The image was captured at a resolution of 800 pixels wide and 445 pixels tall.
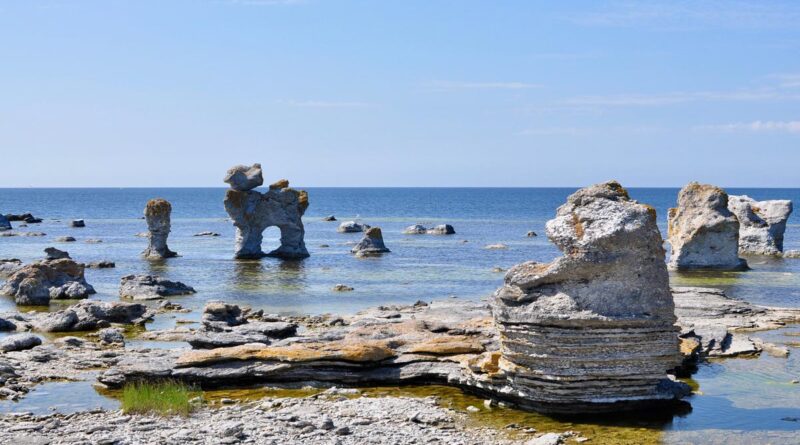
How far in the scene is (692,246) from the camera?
5038 cm

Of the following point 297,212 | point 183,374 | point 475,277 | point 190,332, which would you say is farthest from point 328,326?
point 297,212

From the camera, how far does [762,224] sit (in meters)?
62.8

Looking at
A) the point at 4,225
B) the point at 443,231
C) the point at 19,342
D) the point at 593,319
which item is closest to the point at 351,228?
the point at 443,231

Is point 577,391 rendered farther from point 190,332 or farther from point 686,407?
point 190,332

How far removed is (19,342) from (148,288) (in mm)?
14093

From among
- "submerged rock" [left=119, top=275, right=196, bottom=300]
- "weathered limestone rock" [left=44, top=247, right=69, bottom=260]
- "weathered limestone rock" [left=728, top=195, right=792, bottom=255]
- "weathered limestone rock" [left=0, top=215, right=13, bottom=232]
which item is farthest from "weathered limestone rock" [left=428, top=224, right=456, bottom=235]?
"submerged rock" [left=119, top=275, right=196, bottom=300]

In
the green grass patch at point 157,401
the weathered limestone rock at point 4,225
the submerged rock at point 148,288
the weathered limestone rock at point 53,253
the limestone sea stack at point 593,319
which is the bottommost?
the weathered limestone rock at point 4,225

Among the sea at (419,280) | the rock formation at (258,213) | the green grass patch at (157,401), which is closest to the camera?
the green grass patch at (157,401)

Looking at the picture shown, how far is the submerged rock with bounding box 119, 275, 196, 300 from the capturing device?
37.6 m

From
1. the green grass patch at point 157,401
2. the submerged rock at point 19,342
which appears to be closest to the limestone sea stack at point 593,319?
the green grass patch at point 157,401

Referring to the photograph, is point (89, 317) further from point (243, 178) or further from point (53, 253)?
point (243, 178)

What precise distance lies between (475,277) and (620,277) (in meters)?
30.2

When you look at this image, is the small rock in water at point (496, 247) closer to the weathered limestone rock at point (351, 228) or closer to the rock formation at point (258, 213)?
the rock formation at point (258, 213)

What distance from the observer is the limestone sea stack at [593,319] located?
55.7ft
